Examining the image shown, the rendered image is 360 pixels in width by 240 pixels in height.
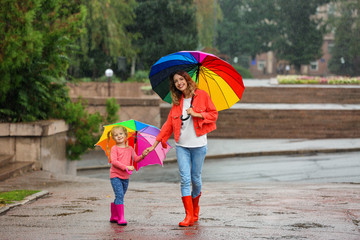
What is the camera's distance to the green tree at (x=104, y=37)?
30328 millimetres

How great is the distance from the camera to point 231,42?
73.2 metres

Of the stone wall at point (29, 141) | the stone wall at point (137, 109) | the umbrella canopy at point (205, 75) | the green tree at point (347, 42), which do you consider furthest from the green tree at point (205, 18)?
the umbrella canopy at point (205, 75)

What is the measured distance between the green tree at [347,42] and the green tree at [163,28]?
33.6 m

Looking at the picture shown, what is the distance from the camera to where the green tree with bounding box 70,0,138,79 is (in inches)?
1194

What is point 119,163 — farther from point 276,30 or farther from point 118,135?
point 276,30

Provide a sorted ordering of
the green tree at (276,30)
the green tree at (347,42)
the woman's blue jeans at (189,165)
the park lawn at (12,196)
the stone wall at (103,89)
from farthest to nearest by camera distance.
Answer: the green tree at (347,42), the green tree at (276,30), the stone wall at (103,89), the park lawn at (12,196), the woman's blue jeans at (189,165)

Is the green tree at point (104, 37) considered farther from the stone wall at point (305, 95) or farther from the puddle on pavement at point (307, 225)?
the puddle on pavement at point (307, 225)

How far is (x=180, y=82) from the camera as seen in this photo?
246 inches

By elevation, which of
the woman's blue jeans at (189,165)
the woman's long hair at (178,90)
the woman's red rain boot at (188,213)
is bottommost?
the woman's red rain boot at (188,213)

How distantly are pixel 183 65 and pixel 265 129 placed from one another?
58.2 ft

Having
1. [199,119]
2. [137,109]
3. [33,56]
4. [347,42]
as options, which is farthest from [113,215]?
[347,42]

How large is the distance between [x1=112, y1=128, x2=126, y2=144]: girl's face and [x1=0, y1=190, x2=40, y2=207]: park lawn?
221cm

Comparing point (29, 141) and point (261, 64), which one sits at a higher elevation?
point (261, 64)

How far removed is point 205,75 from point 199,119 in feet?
2.28
